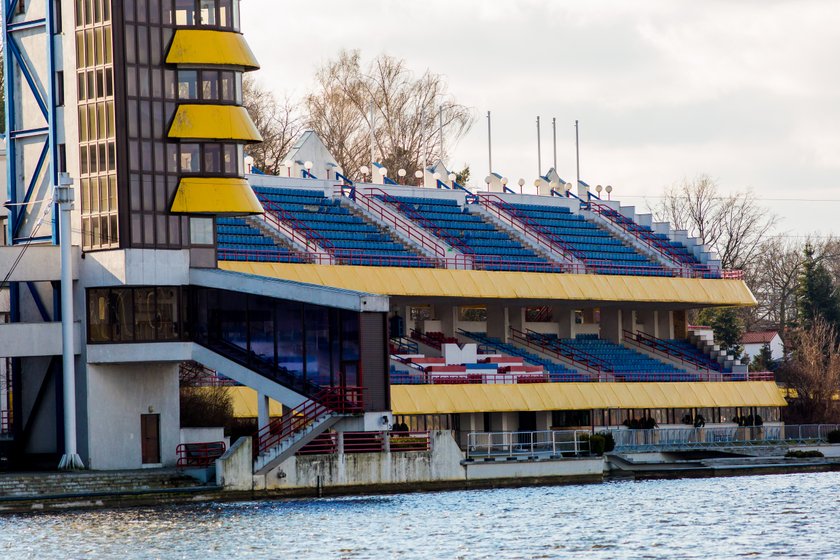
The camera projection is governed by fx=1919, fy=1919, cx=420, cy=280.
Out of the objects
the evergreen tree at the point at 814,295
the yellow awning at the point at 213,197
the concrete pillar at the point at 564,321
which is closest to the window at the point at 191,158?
the yellow awning at the point at 213,197

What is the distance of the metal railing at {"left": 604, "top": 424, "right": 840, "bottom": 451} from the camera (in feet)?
257

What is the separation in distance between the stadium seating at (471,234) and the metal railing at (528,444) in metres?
12.1

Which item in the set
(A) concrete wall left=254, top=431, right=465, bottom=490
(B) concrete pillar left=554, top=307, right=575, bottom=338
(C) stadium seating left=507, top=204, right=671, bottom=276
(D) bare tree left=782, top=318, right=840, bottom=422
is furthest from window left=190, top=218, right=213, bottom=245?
(D) bare tree left=782, top=318, right=840, bottom=422

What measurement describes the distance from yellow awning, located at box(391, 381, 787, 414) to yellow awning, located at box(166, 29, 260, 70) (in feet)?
51.0

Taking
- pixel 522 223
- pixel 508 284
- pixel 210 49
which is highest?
pixel 210 49

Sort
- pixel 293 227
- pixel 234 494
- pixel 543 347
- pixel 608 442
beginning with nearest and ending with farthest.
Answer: pixel 234 494 < pixel 608 442 < pixel 293 227 < pixel 543 347

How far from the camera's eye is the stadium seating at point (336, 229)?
8219 cm

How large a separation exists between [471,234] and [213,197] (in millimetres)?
26039

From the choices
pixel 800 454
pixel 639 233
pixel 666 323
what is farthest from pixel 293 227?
pixel 666 323

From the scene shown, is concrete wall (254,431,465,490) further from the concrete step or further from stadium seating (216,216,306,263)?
stadium seating (216,216,306,263)

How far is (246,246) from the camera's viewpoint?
78812 millimetres

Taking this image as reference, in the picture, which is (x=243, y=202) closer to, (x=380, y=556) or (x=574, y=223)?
(x=380, y=556)

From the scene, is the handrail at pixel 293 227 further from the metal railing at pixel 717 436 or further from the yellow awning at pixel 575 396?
the metal railing at pixel 717 436

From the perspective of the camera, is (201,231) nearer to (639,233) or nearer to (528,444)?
(528,444)
